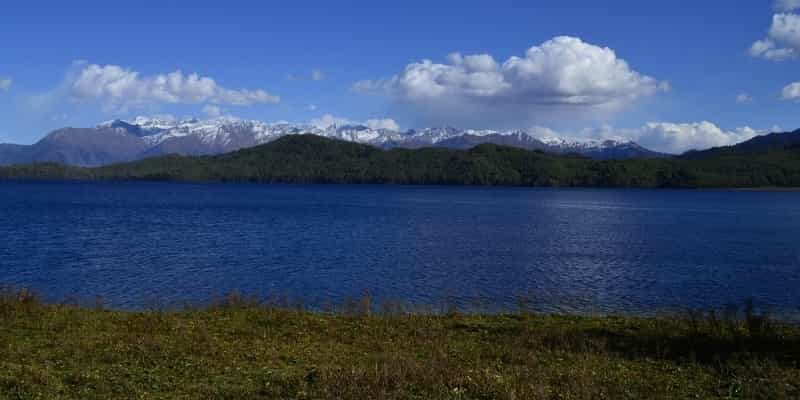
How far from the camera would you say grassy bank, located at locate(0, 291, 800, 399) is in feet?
46.1

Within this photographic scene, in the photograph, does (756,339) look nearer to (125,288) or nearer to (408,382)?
(408,382)

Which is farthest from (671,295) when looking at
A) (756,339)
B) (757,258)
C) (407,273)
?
(757,258)

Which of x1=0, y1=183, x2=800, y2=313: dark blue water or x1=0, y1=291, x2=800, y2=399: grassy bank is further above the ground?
x1=0, y1=291, x2=800, y2=399: grassy bank

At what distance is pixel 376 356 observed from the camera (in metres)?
17.8

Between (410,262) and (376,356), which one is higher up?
(376,356)

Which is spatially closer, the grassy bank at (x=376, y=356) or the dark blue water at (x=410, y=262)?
the grassy bank at (x=376, y=356)

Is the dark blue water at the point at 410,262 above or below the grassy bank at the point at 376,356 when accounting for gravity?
below

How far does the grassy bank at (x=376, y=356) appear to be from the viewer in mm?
14055

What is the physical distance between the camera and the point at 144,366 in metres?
16.1

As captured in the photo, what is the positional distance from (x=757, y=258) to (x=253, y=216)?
263 ft

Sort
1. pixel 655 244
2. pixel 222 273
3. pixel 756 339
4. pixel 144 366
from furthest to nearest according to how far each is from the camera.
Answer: pixel 655 244 < pixel 222 273 < pixel 756 339 < pixel 144 366

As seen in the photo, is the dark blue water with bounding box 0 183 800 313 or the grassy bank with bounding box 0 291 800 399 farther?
the dark blue water with bounding box 0 183 800 313

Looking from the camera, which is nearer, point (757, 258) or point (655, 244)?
point (757, 258)

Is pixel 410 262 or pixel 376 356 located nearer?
pixel 376 356
